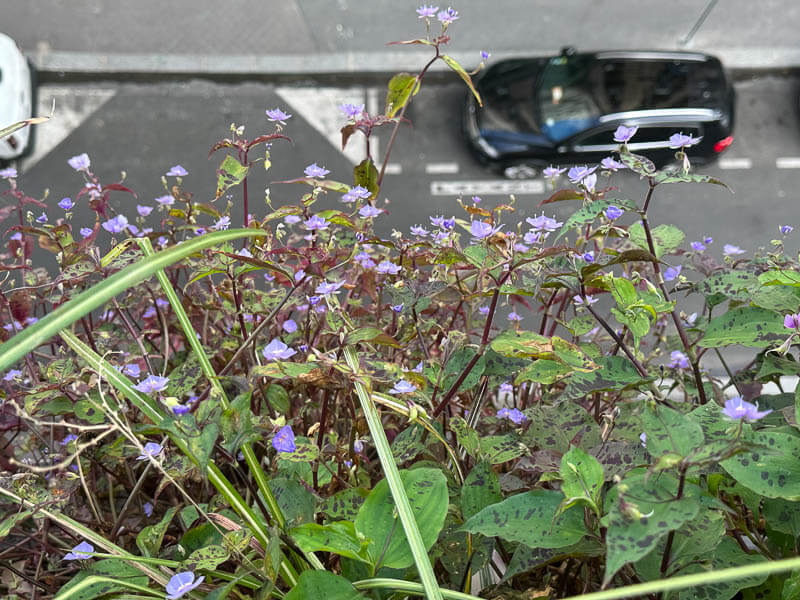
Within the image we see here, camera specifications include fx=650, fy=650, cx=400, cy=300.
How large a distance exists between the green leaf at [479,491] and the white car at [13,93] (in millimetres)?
6251

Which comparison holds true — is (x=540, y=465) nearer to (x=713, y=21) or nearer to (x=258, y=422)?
(x=258, y=422)

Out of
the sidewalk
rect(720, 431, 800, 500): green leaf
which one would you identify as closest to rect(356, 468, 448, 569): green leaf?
rect(720, 431, 800, 500): green leaf

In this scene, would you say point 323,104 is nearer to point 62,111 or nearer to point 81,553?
point 62,111

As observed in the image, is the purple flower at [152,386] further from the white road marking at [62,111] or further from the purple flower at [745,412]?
the white road marking at [62,111]

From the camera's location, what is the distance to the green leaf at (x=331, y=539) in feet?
2.34

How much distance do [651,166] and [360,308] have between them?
0.61 m

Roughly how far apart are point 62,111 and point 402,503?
278 inches

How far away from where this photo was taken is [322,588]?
0.69m

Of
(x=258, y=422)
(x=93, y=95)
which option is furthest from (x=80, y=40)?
(x=258, y=422)

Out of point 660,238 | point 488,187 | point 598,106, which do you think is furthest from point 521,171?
point 660,238

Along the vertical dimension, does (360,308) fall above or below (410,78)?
below

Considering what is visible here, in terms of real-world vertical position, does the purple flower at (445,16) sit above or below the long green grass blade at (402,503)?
above

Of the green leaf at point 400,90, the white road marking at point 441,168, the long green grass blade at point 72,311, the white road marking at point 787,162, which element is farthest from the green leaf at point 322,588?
the white road marking at point 787,162

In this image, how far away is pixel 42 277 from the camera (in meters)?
1.26
